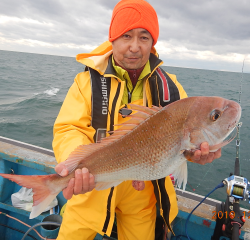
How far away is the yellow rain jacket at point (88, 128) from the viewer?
7.73 ft

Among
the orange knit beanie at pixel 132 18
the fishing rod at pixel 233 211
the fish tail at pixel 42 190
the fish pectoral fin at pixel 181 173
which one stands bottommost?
the fishing rod at pixel 233 211

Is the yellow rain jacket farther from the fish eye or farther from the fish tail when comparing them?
the fish eye

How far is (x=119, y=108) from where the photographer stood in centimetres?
253

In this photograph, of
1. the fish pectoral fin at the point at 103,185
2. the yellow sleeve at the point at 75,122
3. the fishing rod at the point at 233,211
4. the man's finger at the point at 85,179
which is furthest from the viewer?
the fishing rod at the point at 233,211

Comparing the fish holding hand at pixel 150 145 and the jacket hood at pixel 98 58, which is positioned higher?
the jacket hood at pixel 98 58

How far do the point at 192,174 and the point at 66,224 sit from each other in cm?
648

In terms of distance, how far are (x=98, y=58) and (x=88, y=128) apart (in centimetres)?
96

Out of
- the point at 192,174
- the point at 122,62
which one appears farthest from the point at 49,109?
the point at 122,62

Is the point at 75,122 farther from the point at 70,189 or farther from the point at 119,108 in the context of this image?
the point at 70,189

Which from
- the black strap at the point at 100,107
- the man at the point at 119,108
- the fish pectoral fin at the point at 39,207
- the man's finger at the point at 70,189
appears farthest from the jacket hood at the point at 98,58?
the fish pectoral fin at the point at 39,207

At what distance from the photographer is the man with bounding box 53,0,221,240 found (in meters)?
2.41

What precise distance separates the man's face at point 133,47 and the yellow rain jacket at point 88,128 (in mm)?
171

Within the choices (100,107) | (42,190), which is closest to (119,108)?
(100,107)

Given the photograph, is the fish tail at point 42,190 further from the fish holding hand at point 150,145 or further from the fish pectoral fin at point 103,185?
the fish pectoral fin at point 103,185
